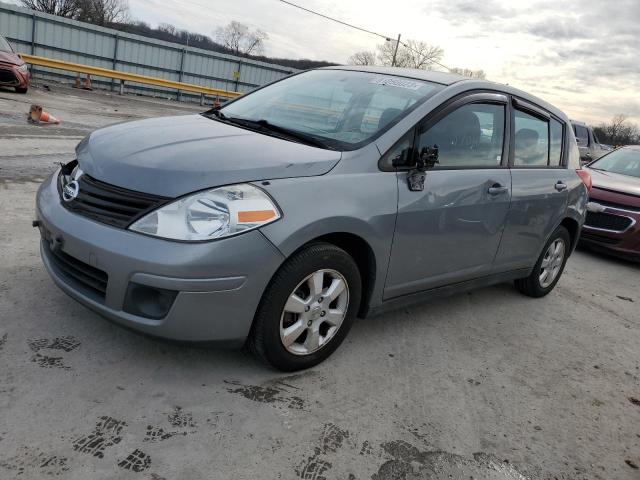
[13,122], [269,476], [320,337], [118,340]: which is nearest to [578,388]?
[320,337]

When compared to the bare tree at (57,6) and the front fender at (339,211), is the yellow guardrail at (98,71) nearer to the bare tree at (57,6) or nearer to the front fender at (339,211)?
the front fender at (339,211)

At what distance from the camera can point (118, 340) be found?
2949 millimetres

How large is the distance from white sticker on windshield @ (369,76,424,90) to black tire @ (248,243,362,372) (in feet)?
4.43

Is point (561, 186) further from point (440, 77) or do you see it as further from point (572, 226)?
point (440, 77)

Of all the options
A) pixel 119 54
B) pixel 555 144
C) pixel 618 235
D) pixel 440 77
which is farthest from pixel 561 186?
pixel 119 54

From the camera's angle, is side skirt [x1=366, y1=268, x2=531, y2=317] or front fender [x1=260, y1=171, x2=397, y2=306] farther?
side skirt [x1=366, y1=268, x2=531, y2=317]

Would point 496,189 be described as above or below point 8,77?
above

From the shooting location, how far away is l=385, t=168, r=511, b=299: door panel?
126 inches

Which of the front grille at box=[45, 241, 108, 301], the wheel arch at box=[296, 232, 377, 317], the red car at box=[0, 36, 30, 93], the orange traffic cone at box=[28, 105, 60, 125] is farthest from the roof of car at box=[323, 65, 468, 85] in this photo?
the red car at box=[0, 36, 30, 93]

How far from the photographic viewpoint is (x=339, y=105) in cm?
353

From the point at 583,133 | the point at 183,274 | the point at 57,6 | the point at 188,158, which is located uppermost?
the point at 57,6

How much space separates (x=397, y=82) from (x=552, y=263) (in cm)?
238

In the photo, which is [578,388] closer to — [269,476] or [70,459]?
[269,476]

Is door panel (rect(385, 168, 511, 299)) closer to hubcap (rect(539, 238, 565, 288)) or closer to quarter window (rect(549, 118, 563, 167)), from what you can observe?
quarter window (rect(549, 118, 563, 167))
